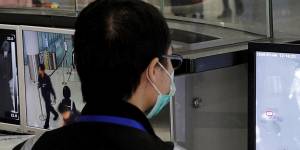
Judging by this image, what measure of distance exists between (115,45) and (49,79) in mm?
1035

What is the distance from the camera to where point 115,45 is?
0.96 m

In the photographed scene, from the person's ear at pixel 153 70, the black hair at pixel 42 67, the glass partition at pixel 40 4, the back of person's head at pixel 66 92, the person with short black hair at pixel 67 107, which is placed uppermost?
the glass partition at pixel 40 4

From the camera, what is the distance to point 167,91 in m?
1.14

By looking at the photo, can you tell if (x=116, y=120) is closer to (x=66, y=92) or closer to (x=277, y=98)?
(x=277, y=98)

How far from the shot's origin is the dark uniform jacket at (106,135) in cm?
95

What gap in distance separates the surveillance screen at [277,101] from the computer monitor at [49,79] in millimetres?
639

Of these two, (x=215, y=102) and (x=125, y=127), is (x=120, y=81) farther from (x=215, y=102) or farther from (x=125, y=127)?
(x=215, y=102)

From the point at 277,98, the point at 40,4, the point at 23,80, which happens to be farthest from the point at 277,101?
the point at 40,4

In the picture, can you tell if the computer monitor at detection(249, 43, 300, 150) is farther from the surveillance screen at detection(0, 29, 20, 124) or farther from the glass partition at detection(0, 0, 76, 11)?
the glass partition at detection(0, 0, 76, 11)

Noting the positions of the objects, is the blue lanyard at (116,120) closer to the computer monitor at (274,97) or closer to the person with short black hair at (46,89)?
the computer monitor at (274,97)

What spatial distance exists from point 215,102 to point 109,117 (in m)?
0.78

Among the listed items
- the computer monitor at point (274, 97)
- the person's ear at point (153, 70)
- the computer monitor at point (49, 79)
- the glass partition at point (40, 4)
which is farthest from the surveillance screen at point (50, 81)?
the person's ear at point (153, 70)

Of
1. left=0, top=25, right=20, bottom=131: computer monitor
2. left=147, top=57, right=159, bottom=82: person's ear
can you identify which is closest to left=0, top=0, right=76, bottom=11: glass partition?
left=0, top=25, right=20, bottom=131: computer monitor

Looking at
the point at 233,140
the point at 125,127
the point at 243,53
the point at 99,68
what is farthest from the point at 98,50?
the point at 233,140
